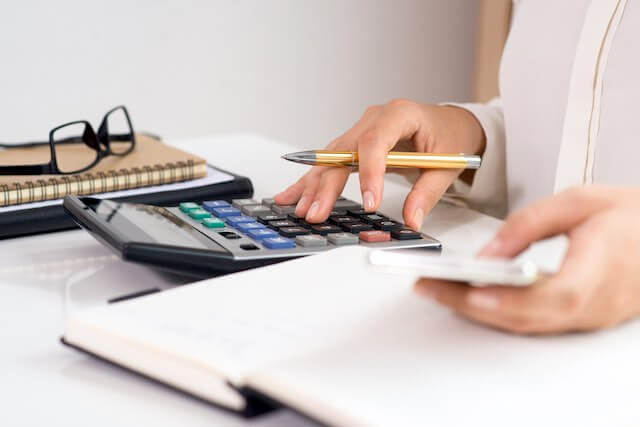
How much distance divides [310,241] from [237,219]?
0.25ft

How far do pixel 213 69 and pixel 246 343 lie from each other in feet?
6.92

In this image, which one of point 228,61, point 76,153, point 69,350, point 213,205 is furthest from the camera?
point 228,61

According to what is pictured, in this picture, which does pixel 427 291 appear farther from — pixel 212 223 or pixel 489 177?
pixel 489 177

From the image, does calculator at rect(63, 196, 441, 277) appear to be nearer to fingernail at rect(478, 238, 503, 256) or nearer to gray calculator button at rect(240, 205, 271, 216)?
gray calculator button at rect(240, 205, 271, 216)

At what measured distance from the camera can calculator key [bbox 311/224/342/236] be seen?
0.60 m

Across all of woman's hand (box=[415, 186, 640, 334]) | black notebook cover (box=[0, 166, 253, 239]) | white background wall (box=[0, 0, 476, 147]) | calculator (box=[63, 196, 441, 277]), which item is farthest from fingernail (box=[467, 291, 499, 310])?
white background wall (box=[0, 0, 476, 147])

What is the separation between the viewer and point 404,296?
444 millimetres

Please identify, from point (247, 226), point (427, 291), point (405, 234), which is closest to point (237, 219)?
point (247, 226)

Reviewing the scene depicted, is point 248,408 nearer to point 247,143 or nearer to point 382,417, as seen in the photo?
point 382,417

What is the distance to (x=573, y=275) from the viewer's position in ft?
1.20

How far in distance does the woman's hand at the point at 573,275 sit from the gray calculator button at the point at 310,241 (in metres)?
0.18

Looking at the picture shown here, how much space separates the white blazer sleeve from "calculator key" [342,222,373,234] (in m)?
0.23

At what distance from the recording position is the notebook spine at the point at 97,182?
674 millimetres

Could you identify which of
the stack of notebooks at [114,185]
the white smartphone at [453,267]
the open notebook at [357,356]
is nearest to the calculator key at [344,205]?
the stack of notebooks at [114,185]
